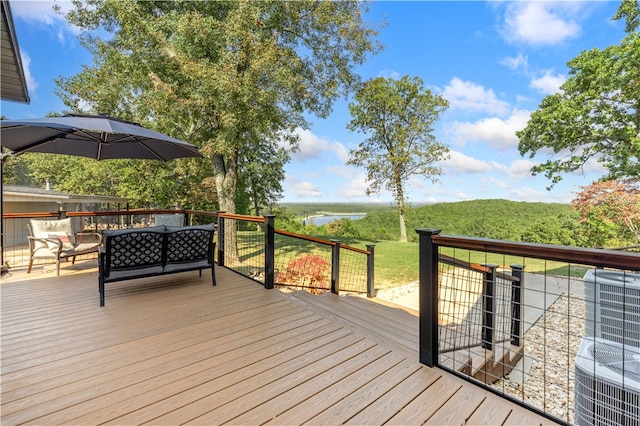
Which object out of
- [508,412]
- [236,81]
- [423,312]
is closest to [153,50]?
[236,81]

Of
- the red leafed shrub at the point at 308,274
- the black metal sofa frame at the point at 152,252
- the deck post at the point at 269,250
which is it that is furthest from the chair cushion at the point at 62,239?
the red leafed shrub at the point at 308,274

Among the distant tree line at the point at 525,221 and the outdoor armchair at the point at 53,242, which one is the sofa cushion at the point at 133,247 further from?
the distant tree line at the point at 525,221

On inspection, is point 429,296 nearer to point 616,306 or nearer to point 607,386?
point 607,386

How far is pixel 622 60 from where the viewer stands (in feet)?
30.6

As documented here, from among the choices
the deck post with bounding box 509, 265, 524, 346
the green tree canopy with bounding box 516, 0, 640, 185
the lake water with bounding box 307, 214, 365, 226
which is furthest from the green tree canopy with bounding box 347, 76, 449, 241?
the deck post with bounding box 509, 265, 524, 346

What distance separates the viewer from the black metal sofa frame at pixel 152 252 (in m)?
3.33

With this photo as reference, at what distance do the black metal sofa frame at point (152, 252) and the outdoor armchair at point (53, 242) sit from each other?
1.67 m

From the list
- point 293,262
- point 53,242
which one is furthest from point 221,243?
point 293,262

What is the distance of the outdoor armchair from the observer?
14.9ft

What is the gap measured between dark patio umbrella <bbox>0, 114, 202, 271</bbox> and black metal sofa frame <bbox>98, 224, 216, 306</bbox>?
127 centimetres

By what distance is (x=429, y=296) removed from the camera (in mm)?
2223

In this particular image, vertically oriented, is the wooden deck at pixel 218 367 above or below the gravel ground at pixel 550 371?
above

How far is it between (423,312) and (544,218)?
15392 mm

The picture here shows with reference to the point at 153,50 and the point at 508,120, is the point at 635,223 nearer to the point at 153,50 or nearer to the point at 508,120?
the point at 508,120
